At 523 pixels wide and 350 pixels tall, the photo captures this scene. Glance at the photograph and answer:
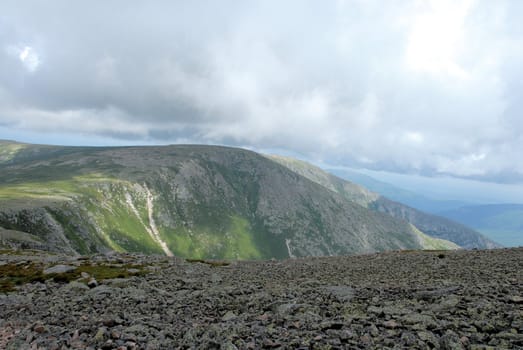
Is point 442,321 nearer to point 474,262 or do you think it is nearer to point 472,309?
point 472,309

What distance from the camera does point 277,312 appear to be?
71.8 feet

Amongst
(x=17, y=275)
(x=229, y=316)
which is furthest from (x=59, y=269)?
(x=229, y=316)

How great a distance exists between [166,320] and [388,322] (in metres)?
14.6

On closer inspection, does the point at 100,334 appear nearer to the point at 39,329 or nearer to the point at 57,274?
the point at 39,329

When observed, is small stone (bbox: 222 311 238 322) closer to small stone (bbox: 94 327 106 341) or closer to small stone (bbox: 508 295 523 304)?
small stone (bbox: 94 327 106 341)

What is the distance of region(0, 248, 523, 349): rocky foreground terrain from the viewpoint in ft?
50.0

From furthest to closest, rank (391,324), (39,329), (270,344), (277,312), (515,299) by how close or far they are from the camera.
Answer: (277,312) < (39,329) < (515,299) < (391,324) < (270,344)

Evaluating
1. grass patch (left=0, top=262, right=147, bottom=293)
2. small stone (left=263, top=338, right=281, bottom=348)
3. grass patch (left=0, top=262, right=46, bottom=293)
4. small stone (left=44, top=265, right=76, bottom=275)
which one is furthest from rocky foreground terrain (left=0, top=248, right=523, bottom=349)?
small stone (left=44, top=265, right=76, bottom=275)

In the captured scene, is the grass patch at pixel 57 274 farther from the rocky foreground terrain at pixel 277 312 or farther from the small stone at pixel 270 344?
the small stone at pixel 270 344

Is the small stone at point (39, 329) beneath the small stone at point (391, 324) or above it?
beneath

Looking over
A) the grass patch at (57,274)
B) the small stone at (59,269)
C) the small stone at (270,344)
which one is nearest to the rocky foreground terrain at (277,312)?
the small stone at (270,344)

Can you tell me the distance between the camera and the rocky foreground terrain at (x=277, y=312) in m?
15.2

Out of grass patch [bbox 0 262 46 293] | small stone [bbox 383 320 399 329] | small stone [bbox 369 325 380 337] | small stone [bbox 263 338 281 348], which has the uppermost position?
small stone [bbox 383 320 399 329]

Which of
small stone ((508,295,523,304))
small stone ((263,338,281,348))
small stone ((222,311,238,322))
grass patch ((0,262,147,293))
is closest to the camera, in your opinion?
small stone ((263,338,281,348))
